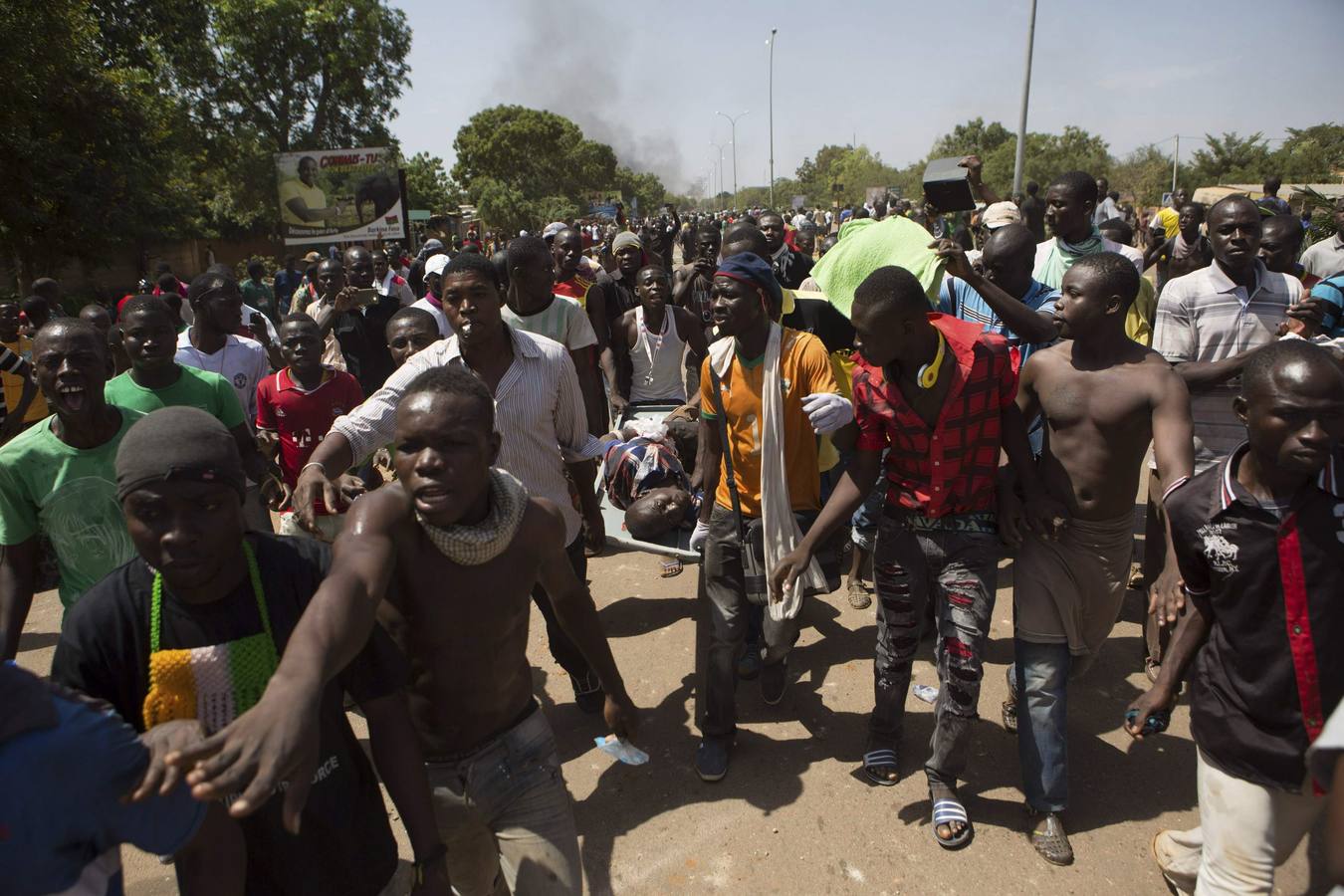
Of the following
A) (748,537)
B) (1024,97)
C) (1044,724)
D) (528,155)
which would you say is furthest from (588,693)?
(528,155)

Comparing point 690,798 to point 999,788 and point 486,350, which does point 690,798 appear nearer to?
point 999,788

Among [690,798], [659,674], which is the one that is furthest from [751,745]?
[659,674]

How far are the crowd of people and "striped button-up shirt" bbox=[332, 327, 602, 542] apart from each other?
0.02 meters

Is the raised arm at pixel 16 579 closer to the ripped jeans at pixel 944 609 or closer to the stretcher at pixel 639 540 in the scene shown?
the stretcher at pixel 639 540

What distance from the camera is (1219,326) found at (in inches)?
162

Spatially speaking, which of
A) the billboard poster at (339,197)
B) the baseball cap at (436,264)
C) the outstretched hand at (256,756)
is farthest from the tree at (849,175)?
the outstretched hand at (256,756)

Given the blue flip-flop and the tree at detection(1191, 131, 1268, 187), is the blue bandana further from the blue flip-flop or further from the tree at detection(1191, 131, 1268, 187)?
the tree at detection(1191, 131, 1268, 187)

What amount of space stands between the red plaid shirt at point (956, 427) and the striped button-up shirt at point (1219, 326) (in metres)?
1.53

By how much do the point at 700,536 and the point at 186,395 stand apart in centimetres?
230

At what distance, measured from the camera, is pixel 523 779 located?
7.66 feet

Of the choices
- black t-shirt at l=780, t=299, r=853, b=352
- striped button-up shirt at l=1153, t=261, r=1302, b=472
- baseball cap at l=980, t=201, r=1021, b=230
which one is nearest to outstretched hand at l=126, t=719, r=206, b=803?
black t-shirt at l=780, t=299, r=853, b=352

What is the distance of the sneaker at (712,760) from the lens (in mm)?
3604

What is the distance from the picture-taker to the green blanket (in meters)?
4.05

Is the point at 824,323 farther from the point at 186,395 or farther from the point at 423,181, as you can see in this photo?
the point at 423,181
